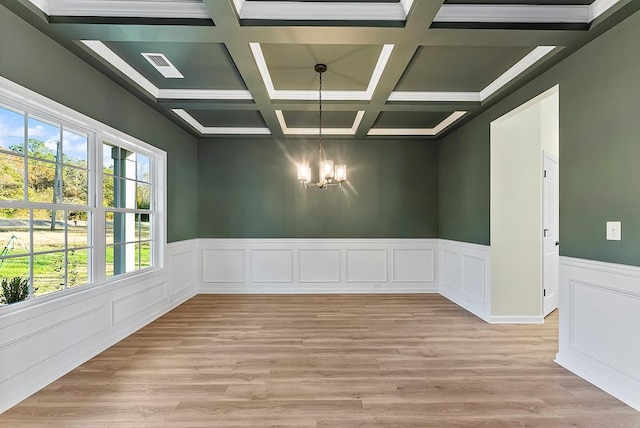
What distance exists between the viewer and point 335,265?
601 cm

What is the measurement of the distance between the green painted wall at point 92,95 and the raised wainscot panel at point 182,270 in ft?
0.96

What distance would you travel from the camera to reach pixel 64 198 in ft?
9.74

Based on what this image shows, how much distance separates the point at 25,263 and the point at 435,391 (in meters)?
3.17

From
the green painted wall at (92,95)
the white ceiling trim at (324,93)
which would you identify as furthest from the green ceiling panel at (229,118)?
the white ceiling trim at (324,93)

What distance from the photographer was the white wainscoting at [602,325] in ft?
7.87

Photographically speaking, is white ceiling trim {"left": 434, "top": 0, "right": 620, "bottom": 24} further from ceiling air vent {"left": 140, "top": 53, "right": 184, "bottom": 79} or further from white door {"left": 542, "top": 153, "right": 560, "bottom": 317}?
ceiling air vent {"left": 140, "top": 53, "right": 184, "bottom": 79}

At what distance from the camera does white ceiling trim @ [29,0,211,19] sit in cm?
247

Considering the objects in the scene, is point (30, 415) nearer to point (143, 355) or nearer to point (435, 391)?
point (143, 355)

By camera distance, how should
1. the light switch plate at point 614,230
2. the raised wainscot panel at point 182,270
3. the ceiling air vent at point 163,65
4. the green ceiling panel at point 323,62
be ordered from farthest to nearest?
1. the raised wainscot panel at point 182,270
2. the ceiling air vent at point 163,65
3. the green ceiling panel at point 323,62
4. the light switch plate at point 614,230

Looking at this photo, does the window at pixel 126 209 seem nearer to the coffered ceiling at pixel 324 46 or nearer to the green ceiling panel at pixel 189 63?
the coffered ceiling at pixel 324 46

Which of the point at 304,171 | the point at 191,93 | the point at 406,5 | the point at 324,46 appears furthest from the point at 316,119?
the point at 406,5

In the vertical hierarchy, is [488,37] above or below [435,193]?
above

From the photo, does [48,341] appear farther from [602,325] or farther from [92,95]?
[602,325]

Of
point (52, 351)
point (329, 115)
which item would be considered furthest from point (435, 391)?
point (329, 115)
